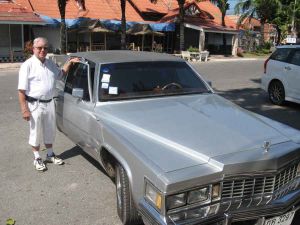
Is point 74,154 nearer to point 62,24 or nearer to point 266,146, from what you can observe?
point 266,146

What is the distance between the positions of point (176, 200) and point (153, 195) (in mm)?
207

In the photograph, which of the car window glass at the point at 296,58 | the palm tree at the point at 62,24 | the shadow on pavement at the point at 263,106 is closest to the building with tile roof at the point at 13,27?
the palm tree at the point at 62,24

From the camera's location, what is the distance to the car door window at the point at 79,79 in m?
5.10

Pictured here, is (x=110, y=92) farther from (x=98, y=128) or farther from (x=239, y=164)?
(x=239, y=164)

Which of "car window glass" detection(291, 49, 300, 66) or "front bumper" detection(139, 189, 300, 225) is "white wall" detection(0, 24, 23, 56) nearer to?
"car window glass" detection(291, 49, 300, 66)

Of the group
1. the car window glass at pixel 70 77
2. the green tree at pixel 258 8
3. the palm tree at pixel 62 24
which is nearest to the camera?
the car window glass at pixel 70 77

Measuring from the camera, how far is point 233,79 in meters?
16.4

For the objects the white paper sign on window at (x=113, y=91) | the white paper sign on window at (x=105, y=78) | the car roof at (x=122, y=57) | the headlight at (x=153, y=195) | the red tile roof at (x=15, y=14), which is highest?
the red tile roof at (x=15, y=14)

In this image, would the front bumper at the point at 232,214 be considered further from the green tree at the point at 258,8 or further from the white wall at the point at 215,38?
the green tree at the point at 258,8

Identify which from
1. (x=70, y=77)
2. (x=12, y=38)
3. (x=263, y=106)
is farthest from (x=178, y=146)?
(x=12, y=38)

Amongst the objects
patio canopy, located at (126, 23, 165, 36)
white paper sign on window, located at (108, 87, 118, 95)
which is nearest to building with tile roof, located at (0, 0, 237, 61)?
patio canopy, located at (126, 23, 165, 36)

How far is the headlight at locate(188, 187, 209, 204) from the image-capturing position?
309 cm

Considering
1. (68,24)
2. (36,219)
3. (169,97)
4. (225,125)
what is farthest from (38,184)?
(68,24)

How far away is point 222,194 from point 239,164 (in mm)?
276
